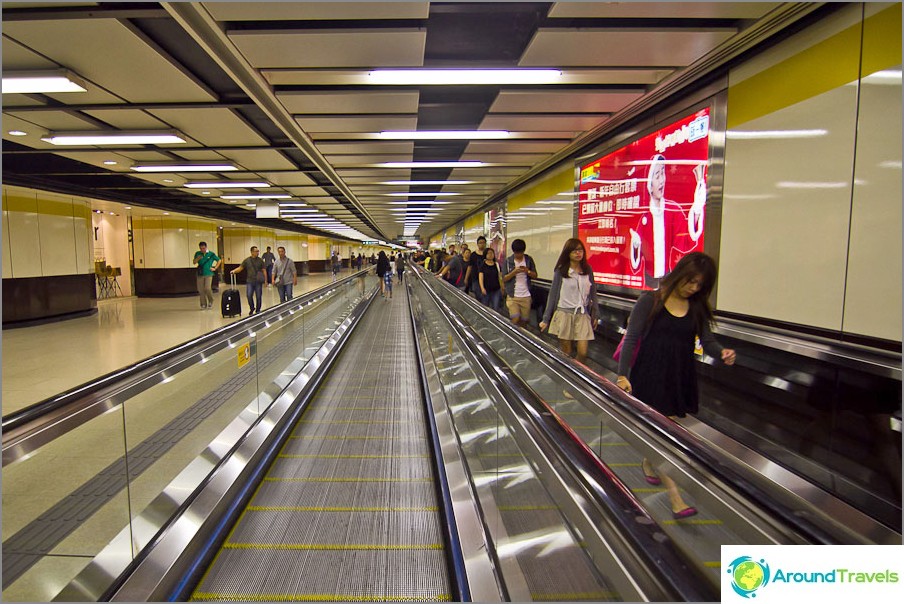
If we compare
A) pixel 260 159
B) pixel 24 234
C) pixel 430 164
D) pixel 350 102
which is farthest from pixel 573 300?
pixel 24 234

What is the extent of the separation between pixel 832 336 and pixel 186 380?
4.58 metres

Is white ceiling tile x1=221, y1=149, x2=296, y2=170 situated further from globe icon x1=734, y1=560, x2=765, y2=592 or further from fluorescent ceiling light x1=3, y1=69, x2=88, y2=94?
globe icon x1=734, y1=560, x2=765, y2=592

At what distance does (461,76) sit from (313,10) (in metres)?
1.65

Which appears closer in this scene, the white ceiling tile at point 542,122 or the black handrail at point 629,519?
the black handrail at point 629,519

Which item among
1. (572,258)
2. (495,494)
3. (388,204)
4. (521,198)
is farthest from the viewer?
(388,204)

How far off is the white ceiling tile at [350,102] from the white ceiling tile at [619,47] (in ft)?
5.31

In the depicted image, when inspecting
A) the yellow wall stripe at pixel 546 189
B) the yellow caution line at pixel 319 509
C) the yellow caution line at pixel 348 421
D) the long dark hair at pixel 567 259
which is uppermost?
the yellow wall stripe at pixel 546 189

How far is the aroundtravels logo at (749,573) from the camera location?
1182mm

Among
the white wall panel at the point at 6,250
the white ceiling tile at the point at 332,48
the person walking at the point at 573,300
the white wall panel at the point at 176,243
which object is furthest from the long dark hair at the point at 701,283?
the white wall panel at the point at 176,243

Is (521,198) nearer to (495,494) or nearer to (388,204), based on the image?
(388,204)

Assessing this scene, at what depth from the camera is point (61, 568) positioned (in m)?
2.15

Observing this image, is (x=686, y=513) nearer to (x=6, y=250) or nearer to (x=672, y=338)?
(x=672, y=338)

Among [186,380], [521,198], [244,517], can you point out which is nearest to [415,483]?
[244,517]

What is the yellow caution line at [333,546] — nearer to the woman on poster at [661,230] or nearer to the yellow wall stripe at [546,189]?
the woman on poster at [661,230]
